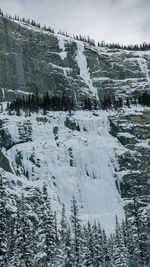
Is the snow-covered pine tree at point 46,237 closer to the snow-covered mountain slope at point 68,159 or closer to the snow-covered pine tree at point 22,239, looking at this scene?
the snow-covered pine tree at point 22,239

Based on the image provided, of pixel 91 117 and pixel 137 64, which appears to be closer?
pixel 91 117

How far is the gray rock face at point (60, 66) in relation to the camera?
550 ft

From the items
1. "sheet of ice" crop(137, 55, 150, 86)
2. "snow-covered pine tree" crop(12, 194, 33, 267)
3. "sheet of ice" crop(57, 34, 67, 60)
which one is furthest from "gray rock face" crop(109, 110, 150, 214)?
"snow-covered pine tree" crop(12, 194, 33, 267)

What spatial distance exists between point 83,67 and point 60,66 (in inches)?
459

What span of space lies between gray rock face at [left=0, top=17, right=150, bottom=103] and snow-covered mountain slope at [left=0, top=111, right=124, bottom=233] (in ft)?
111

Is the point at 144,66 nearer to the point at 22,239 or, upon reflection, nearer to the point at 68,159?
the point at 68,159

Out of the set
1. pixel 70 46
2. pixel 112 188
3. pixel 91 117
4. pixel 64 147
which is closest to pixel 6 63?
pixel 70 46

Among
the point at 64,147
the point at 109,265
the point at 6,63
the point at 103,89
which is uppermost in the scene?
the point at 6,63

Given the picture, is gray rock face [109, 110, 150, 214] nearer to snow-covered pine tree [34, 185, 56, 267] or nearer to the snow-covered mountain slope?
the snow-covered mountain slope

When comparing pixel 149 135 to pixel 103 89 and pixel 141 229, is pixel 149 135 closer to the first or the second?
pixel 103 89

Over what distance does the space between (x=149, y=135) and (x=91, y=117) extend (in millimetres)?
19079

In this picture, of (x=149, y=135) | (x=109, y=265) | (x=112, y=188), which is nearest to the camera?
(x=109, y=265)

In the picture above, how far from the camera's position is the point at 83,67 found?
186125mm

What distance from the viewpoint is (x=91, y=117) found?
450 ft
